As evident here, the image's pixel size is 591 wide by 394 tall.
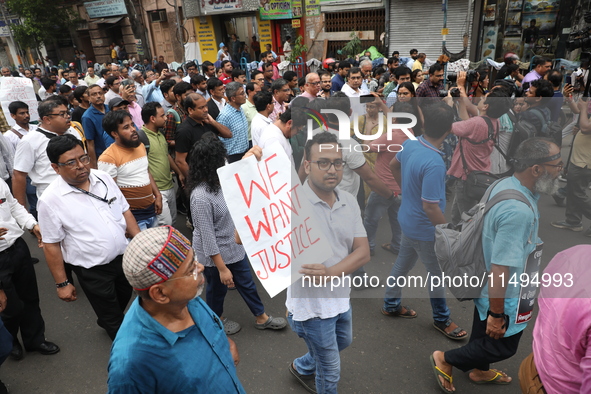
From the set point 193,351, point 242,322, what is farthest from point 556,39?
point 193,351

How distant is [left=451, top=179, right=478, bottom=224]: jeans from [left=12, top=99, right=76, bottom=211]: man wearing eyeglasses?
361 cm

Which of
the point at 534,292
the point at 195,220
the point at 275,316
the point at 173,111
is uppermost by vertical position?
the point at 173,111

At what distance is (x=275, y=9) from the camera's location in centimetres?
1719

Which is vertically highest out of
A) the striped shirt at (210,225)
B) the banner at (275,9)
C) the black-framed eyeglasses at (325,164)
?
the banner at (275,9)

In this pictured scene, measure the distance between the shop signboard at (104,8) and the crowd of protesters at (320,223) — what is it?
68.4 feet

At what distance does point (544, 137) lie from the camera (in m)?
2.23

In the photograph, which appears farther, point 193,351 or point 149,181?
point 149,181

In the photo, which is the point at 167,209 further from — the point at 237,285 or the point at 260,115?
the point at 260,115

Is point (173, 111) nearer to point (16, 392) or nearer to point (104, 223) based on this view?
point (104, 223)

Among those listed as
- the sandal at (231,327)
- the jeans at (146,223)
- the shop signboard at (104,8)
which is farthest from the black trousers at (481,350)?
the shop signboard at (104,8)

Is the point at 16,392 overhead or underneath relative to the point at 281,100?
underneath

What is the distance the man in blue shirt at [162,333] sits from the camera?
148 cm

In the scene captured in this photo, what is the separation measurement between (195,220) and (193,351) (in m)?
1.36

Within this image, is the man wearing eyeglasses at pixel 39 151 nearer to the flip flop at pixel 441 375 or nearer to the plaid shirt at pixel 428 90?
the flip flop at pixel 441 375
